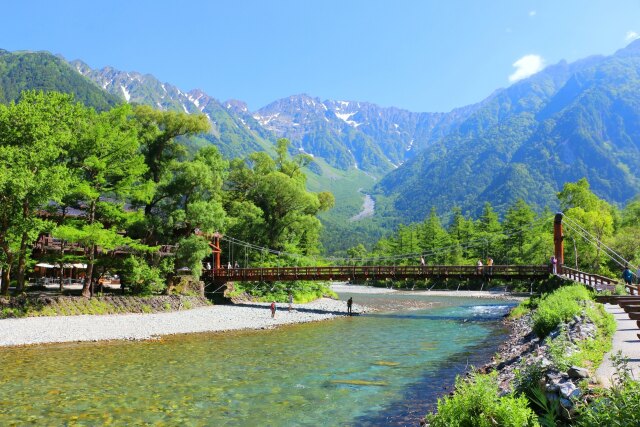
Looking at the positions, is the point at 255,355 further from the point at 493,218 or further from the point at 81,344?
the point at 493,218

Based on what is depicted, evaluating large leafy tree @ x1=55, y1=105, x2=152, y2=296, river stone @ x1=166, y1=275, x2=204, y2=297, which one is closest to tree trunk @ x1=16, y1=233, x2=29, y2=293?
large leafy tree @ x1=55, y1=105, x2=152, y2=296

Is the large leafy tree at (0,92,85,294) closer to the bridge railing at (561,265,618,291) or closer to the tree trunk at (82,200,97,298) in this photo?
the tree trunk at (82,200,97,298)

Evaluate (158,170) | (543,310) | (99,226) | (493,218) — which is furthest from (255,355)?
A: (493,218)

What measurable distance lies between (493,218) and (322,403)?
7212 cm

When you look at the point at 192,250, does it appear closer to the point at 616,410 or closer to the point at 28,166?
the point at 28,166

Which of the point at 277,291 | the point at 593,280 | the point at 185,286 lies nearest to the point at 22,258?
the point at 185,286

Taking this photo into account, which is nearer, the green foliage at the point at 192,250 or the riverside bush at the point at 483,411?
the riverside bush at the point at 483,411

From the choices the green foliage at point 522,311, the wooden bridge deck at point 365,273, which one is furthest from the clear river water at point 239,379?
the wooden bridge deck at point 365,273

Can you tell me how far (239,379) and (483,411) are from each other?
9.46 meters

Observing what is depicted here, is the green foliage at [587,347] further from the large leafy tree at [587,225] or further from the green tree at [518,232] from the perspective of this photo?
the green tree at [518,232]

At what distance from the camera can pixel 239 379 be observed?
14578 mm

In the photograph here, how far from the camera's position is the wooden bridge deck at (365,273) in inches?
1511

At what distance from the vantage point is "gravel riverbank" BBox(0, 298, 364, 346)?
21375mm

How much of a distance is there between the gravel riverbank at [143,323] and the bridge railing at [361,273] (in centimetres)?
409
